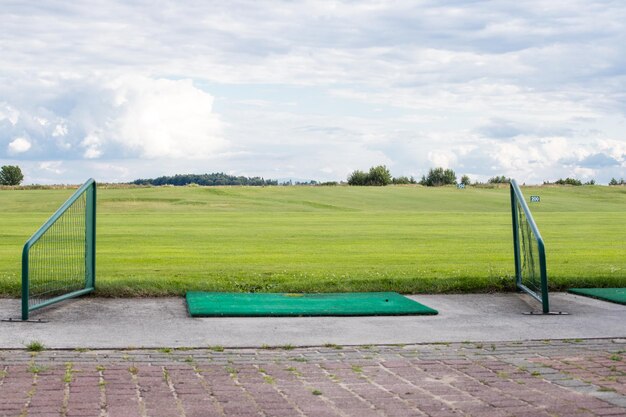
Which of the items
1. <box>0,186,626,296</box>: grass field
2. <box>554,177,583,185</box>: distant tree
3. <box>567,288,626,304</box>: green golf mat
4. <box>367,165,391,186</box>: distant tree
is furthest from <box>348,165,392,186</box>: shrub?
<box>567,288,626,304</box>: green golf mat

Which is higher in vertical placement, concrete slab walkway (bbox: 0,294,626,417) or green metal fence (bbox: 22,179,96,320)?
green metal fence (bbox: 22,179,96,320)

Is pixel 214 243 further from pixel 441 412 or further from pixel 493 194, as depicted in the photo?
pixel 493 194

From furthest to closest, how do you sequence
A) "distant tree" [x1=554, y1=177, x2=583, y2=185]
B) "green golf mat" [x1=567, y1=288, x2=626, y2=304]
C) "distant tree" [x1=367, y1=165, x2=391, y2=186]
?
"distant tree" [x1=367, y1=165, x2=391, y2=186]
"distant tree" [x1=554, y1=177, x2=583, y2=185]
"green golf mat" [x1=567, y1=288, x2=626, y2=304]

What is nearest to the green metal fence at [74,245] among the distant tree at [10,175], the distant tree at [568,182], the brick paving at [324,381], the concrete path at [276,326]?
the concrete path at [276,326]

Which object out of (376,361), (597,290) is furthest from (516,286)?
(376,361)

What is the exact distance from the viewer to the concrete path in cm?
877

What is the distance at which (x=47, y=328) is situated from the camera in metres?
9.30

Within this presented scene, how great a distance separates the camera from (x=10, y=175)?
539ft

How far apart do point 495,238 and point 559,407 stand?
960 inches

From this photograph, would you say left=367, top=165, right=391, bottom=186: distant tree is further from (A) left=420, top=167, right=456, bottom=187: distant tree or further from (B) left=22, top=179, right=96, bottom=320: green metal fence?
(B) left=22, top=179, right=96, bottom=320: green metal fence

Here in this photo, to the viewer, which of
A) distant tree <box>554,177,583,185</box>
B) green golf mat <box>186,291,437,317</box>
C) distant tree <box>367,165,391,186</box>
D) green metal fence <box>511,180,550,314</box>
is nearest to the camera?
green golf mat <box>186,291,437,317</box>

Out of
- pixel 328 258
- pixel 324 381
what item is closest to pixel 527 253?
pixel 324 381

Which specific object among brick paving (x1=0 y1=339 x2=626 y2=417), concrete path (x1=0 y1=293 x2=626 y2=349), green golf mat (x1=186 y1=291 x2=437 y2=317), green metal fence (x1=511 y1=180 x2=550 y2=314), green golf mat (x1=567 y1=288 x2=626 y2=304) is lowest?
brick paving (x1=0 y1=339 x2=626 y2=417)

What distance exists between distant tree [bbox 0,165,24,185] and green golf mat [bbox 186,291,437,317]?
160625 mm
